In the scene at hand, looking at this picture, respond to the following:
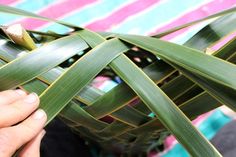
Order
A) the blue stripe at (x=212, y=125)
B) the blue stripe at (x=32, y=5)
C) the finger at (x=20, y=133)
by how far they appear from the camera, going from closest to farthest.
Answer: the finger at (x=20, y=133) → the blue stripe at (x=212, y=125) → the blue stripe at (x=32, y=5)

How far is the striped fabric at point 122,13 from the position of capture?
74cm

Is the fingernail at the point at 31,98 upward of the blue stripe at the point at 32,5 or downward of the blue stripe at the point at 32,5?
downward

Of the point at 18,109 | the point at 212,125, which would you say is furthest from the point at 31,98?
the point at 212,125

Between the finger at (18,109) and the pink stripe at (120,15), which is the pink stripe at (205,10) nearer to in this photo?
the pink stripe at (120,15)

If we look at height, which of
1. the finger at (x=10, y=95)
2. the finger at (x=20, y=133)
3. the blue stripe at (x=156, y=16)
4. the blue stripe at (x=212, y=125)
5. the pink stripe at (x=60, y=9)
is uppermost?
the pink stripe at (x=60, y=9)

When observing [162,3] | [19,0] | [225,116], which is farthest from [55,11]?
[225,116]

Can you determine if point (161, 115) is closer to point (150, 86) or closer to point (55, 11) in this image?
point (150, 86)

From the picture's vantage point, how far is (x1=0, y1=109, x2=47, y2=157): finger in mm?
323

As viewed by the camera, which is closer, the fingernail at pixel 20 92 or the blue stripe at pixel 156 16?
the fingernail at pixel 20 92

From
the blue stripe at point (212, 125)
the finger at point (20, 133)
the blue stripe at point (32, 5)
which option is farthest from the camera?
the blue stripe at point (32, 5)

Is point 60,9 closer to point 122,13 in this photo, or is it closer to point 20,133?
point 122,13

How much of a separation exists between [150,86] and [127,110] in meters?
0.06

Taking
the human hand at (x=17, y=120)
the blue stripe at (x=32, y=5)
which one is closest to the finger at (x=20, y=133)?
the human hand at (x=17, y=120)

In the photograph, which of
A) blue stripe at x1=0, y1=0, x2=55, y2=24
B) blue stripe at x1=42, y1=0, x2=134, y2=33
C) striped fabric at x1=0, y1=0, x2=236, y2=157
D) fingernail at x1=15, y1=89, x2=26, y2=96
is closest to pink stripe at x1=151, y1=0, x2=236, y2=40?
striped fabric at x1=0, y1=0, x2=236, y2=157
